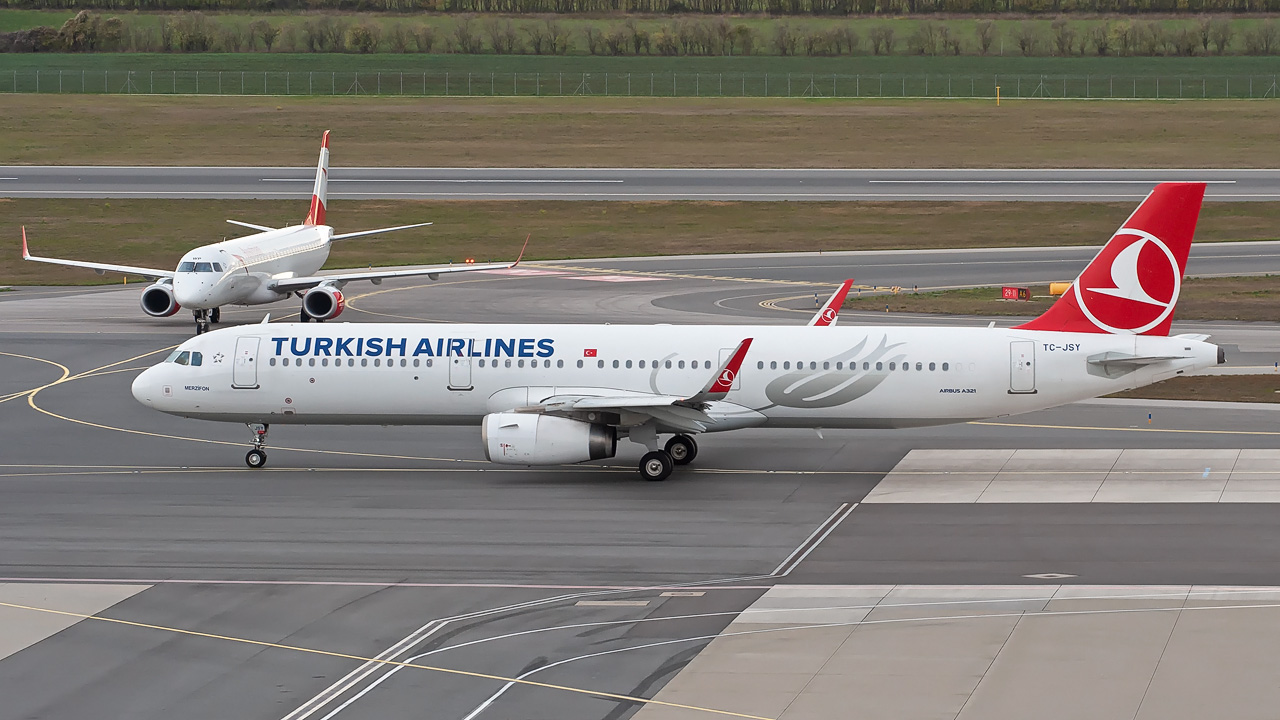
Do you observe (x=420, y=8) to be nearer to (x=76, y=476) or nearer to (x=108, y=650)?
(x=76, y=476)

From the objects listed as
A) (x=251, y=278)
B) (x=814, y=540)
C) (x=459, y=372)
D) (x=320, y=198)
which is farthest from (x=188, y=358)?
(x=320, y=198)

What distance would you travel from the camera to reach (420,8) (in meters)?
199


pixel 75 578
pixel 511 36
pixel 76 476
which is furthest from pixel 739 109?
pixel 75 578

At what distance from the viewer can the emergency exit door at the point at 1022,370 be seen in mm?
38344

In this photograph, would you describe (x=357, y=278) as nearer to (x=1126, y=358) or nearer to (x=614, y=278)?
(x=614, y=278)

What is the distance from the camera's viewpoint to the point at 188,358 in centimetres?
4088

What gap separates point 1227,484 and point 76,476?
1167 inches

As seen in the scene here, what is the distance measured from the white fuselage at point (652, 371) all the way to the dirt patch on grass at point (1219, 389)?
38.3 ft

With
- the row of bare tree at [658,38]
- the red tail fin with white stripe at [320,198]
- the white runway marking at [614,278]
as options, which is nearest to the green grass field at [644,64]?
the row of bare tree at [658,38]

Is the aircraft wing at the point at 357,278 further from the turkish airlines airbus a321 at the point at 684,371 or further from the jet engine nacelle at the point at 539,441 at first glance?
the jet engine nacelle at the point at 539,441

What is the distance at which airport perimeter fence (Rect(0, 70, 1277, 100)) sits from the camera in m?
155

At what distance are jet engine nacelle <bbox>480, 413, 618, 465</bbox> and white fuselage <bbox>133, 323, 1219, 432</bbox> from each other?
1378 millimetres

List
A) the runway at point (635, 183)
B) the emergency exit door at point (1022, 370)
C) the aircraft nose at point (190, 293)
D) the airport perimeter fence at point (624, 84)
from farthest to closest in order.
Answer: the airport perimeter fence at point (624, 84), the runway at point (635, 183), the aircraft nose at point (190, 293), the emergency exit door at point (1022, 370)

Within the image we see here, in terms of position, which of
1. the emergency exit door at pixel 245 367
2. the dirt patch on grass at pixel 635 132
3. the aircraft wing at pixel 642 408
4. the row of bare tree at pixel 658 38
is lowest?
the aircraft wing at pixel 642 408
